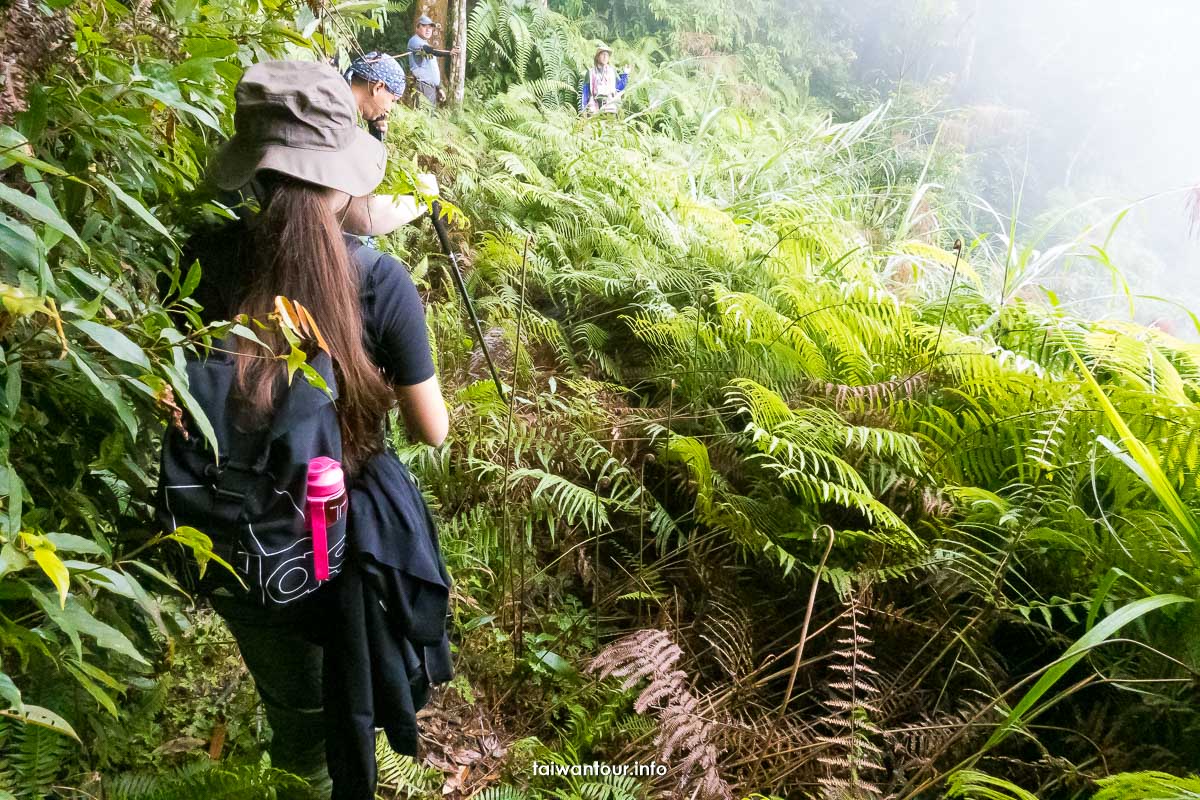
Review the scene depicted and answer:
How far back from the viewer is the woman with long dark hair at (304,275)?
43.8 inches

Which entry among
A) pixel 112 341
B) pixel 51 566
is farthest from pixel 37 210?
pixel 51 566

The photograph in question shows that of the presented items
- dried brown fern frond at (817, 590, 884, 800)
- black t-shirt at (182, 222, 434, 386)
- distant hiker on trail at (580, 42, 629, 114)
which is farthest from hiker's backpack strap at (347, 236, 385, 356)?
distant hiker on trail at (580, 42, 629, 114)

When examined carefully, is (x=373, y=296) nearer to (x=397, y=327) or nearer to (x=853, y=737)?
(x=397, y=327)

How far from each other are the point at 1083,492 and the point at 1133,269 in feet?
25.2

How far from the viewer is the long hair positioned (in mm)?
1080

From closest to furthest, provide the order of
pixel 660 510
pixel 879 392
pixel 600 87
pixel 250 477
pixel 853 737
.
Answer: pixel 250 477, pixel 853 737, pixel 660 510, pixel 879 392, pixel 600 87

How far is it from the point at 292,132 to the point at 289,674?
1.01 meters

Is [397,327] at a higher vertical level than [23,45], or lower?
lower

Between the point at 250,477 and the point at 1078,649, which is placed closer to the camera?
the point at 250,477

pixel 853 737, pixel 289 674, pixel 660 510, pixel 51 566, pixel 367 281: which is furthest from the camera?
pixel 660 510

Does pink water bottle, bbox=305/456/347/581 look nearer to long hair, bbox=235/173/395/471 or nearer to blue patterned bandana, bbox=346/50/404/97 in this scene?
long hair, bbox=235/173/395/471

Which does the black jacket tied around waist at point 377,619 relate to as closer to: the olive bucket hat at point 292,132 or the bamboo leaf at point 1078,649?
the olive bucket hat at point 292,132

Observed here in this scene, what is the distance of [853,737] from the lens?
65.5 inches

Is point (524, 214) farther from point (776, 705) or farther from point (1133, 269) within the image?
point (1133, 269)
